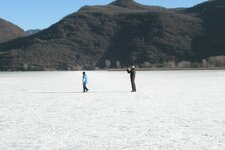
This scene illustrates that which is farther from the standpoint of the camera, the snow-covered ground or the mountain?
the mountain

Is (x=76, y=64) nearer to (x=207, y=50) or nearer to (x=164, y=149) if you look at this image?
(x=207, y=50)

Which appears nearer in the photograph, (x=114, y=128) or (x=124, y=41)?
(x=114, y=128)

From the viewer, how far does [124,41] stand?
17500 cm

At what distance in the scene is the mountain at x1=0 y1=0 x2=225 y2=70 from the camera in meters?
151

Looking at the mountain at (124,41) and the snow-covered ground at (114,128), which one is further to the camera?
the mountain at (124,41)

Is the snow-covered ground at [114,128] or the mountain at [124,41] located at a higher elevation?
the mountain at [124,41]

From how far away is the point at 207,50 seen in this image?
493 ft

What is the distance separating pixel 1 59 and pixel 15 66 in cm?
1382

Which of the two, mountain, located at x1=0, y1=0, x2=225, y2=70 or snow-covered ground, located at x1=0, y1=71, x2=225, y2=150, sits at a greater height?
mountain, located at x1=0, y1=0, x2=225, y2=70

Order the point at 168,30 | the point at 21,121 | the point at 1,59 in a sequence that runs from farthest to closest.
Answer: the point at 1,59 < the point at 168,30 < the point at 21,121

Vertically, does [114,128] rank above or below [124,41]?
below

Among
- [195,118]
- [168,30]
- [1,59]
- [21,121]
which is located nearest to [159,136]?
[195,118]

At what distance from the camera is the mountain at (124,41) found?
151m

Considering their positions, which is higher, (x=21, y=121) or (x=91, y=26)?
(x=91, y=26)
